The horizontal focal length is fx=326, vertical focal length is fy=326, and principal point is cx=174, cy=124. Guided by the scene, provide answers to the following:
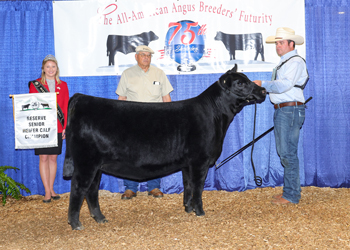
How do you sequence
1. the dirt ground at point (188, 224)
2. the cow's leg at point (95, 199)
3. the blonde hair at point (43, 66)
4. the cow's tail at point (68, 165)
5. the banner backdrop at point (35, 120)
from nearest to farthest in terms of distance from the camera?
1. the dirt ground at point (188, 224)
2. the cow's tail at point (68, 165)
3. the cow's leg at point (95, 199)
4. the banner backdrop at point (35, 120)
5. the blonde hair at point (43, 66)

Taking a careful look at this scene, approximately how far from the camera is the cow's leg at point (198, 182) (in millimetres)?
3765

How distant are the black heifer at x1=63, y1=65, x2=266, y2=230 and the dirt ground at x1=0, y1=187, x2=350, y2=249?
12.6 inches

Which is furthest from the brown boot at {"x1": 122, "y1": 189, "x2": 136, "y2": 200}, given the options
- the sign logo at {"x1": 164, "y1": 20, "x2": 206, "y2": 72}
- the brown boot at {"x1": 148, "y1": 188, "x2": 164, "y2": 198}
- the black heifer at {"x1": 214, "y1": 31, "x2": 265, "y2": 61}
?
the black heifer at {"x1": 214, "y1": 31, "x2": 265, "y2": 61}

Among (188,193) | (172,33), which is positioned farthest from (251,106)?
(188,193)

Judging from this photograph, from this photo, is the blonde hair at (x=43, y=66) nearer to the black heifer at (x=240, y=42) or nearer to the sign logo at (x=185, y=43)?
the sign logo at (x=185, y=43)

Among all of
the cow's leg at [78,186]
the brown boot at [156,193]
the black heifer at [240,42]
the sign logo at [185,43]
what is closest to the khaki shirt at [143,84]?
the sign logo at [185,43]

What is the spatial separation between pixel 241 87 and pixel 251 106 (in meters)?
1.36

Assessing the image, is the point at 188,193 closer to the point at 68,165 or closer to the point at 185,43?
the point at 68,165

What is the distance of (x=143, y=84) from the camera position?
475 centimetres

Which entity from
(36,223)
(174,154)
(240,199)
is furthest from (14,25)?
(240,199)

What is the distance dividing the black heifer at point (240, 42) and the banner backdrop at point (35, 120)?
105 inches

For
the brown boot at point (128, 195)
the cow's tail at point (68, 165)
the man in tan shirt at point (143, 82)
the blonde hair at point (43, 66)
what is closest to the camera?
the cow's tail at point (68, 165)

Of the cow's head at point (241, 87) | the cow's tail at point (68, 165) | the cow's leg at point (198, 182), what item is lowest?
the cow's leg at point (198, 182)

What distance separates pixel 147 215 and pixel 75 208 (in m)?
1.01
